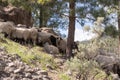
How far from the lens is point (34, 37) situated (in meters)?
15.2

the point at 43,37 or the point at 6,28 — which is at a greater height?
the point at 6,28

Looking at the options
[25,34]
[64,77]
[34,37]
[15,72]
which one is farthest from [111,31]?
[15,72]

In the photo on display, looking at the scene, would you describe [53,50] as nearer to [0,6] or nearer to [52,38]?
[52,38]

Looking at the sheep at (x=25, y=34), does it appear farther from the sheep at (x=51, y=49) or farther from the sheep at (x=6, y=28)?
the sheep at (x=51, y=49)

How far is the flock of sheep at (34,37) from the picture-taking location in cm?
1445

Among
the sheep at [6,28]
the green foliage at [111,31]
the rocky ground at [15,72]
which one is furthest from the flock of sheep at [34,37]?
the rocky ground at [15,72]

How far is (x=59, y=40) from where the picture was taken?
1597 cm

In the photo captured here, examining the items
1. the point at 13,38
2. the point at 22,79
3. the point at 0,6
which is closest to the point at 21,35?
the point at 13,38

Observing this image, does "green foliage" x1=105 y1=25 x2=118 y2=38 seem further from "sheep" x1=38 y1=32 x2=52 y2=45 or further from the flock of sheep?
"sheep" x1=38 y1=32 x2=52 y2=45

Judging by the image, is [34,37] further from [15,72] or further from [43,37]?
[15,72]

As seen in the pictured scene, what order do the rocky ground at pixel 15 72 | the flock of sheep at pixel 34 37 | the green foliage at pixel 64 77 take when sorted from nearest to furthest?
the rocky ground at pixel 15 72 < the green foliage at pixel 64 77 < the flock of sheep at pixel 34 37

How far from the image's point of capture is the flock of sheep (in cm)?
1445

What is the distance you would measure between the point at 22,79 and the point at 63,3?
6966 mm

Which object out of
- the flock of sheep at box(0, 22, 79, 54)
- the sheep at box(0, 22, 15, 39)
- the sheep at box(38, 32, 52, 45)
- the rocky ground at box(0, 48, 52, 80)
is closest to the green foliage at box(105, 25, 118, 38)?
the flock of sheep at box(0, 22, 79, 54)
